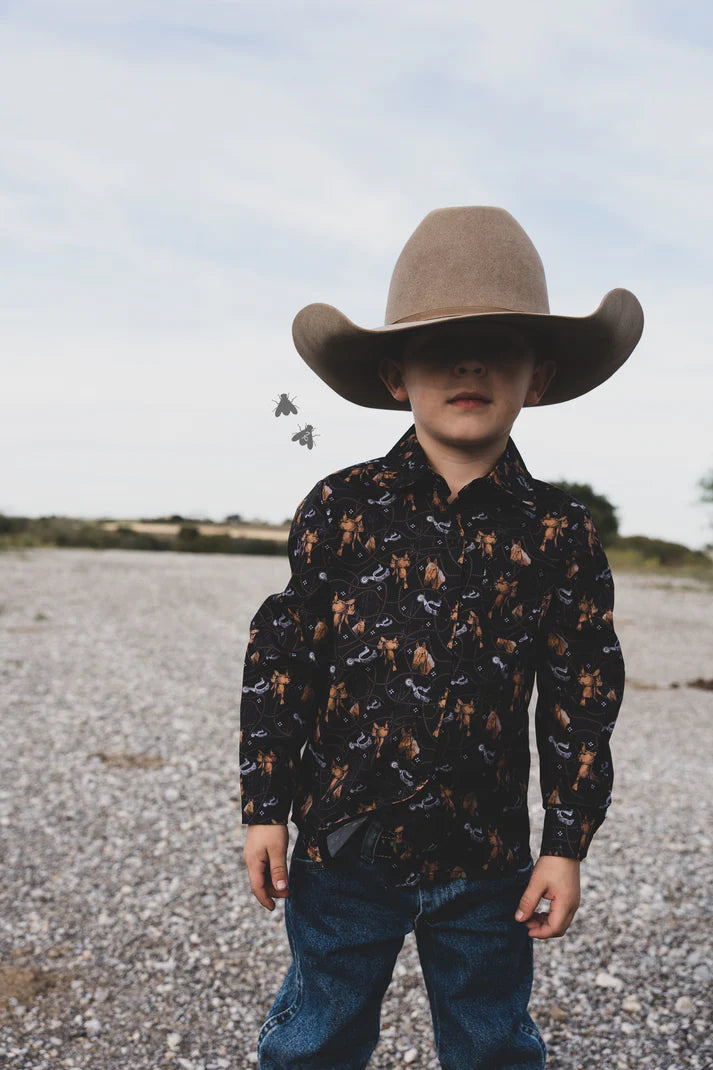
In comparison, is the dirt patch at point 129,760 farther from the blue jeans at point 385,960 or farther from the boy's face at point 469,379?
the boy's face at point 469,379

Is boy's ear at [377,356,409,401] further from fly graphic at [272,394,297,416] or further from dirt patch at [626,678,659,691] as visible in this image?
dirt patch at [626,678,659,691]

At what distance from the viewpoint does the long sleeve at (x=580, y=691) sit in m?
2.24

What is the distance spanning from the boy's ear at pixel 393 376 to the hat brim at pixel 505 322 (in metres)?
0.02

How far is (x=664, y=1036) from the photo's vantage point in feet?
11.6

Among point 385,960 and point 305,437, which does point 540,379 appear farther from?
point 385,960

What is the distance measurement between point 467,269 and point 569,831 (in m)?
1.44

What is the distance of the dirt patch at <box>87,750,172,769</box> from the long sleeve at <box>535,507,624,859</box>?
16.3 ft

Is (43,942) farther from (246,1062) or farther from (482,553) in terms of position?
(482,553)

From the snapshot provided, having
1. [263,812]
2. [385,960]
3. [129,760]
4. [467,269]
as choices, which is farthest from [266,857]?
[129,760]

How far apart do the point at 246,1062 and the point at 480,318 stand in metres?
2.87

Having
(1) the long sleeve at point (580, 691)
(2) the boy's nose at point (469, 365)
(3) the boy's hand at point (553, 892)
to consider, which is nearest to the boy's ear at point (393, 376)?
(2) the boy's nose at point (469, 365)

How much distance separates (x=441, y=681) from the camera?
6.96 ft

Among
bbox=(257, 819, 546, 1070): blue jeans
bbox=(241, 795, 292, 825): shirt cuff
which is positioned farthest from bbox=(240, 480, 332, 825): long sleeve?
bbox=(257, 819, 546, 1070): blue jeans

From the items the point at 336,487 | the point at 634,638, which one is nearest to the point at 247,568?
the point at 634,638
